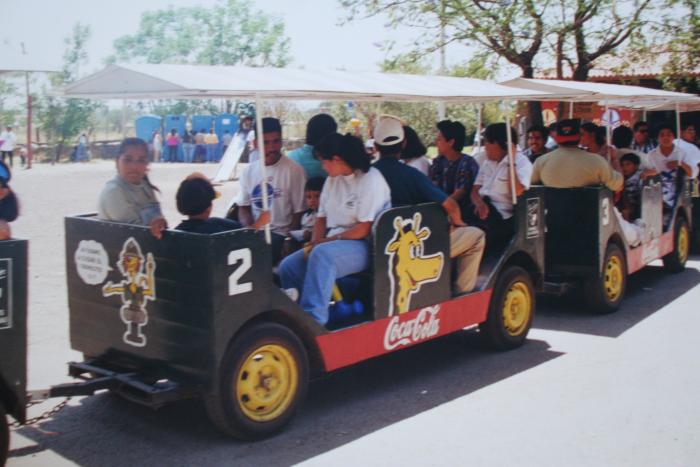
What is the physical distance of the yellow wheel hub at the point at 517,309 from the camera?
6.98 meters

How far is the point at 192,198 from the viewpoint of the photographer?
4.95 m

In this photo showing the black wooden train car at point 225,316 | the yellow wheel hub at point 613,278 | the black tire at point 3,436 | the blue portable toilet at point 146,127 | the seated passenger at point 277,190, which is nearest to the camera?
the black tire at point 3,436

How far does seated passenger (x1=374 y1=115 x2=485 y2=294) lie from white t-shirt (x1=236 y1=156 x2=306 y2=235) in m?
0.65

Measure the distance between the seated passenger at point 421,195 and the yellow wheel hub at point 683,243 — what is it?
506cm

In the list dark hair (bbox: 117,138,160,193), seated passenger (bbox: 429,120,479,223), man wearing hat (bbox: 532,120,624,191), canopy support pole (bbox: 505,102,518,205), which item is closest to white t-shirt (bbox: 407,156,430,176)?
seated passenger (bbox: 429,120,479,223)

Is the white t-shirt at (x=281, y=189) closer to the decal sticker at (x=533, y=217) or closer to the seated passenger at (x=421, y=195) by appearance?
the seated passenger at (x=421, y=195)

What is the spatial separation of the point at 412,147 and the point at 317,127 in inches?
50.9

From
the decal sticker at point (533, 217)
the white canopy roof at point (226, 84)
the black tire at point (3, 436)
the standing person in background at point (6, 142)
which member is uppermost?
the standing person in background at point (6, 142)

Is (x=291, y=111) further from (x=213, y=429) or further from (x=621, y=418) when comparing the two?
(x=621, y=418)

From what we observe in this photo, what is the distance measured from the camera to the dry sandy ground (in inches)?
238

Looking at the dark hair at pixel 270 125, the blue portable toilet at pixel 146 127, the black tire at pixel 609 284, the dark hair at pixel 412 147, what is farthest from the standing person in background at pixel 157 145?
the black tire at pixel 609 284

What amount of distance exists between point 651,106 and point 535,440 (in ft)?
32.0

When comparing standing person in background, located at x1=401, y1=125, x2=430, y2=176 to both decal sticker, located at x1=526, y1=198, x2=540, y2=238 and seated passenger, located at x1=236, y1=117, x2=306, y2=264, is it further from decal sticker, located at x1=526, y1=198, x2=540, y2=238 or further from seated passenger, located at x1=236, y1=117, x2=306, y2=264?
seated passenger, located at x1=236, y1=117, x2=306, y2=264

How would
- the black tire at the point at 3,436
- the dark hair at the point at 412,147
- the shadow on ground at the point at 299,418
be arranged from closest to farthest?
the black tire at the point at 3,436 < the shadow on ground at the point at 299,418 < the dark hair at the point at 412,147
